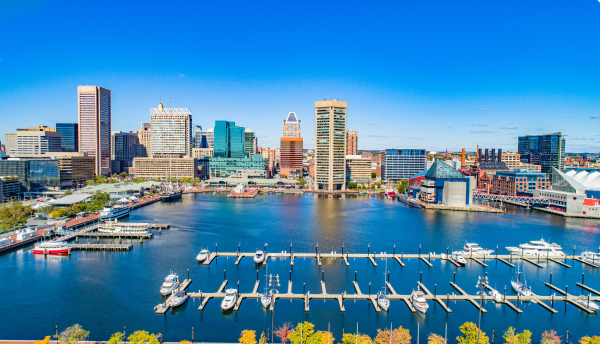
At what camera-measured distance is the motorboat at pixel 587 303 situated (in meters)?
18.5

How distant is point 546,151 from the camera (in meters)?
89.2

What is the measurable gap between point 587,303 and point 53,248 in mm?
32873

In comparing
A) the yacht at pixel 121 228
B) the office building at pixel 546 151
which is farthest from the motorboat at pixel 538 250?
the office building at pixel 546 151

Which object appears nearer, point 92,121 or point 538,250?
point 538,250

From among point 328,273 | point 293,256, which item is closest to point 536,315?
point 328,273

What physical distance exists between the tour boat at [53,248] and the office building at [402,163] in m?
71.0

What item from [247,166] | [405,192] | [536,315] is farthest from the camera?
[247,166]

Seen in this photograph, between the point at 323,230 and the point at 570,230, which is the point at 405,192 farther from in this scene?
the point at 323,230

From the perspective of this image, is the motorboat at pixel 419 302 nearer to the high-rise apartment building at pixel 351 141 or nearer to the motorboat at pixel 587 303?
the motorboat at pixel 587 303

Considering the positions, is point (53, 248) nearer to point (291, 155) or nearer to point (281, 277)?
point (281, 277)

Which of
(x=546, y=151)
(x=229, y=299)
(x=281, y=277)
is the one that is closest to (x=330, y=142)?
(x=281, y=277)

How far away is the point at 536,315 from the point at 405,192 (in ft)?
164

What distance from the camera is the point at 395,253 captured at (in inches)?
1099

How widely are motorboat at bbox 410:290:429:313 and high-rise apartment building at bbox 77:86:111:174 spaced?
294 ft
